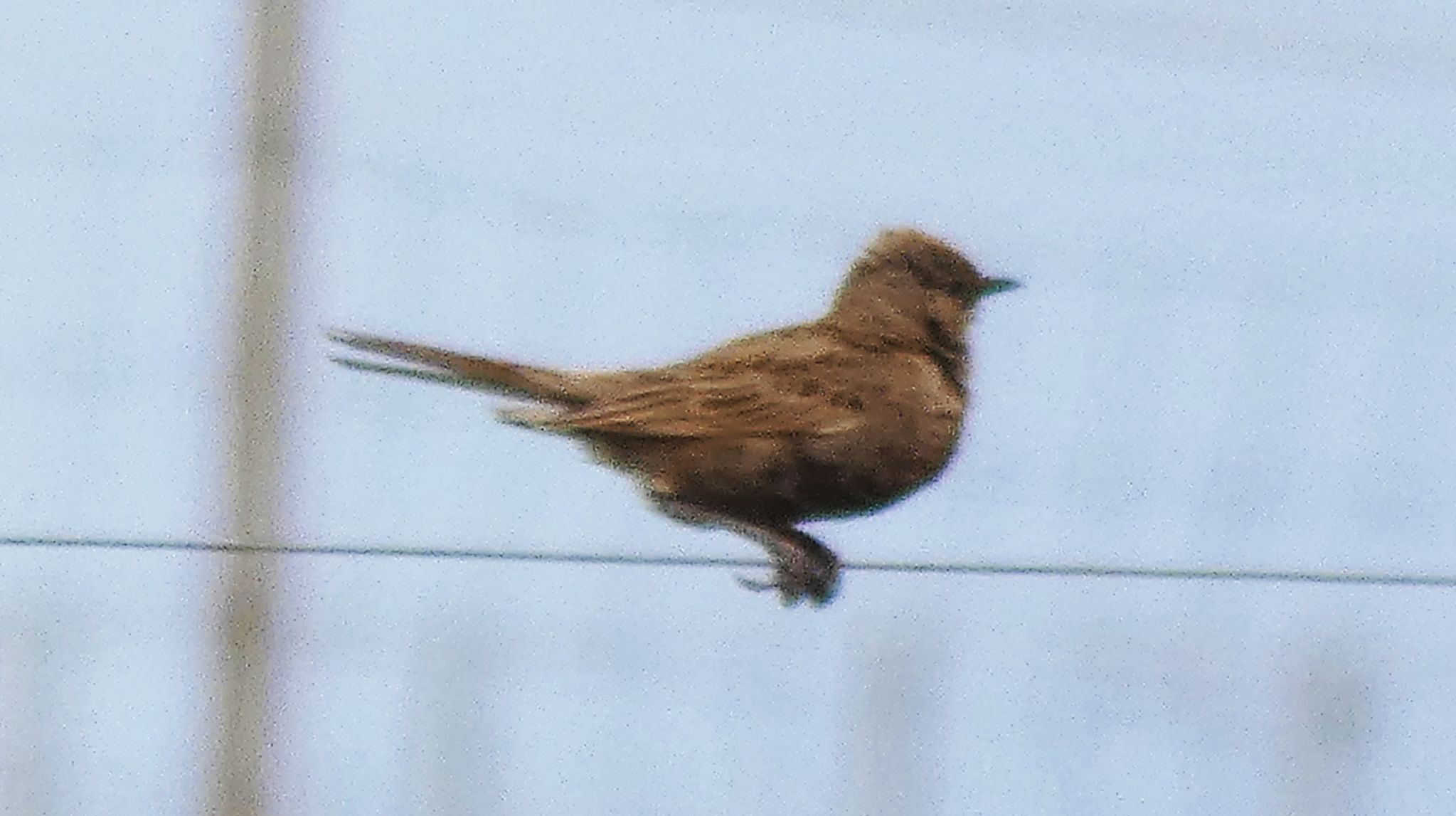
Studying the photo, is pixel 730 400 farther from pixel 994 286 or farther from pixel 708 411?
pixel 994 286

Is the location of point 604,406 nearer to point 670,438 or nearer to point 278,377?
point 670,438

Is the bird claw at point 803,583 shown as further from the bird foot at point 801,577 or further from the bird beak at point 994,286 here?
the bird beak at point 994,286

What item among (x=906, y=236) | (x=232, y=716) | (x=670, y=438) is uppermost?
(x=906, y=236)

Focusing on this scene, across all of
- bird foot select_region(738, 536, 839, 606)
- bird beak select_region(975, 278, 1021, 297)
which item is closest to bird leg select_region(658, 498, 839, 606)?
bird foot select_region(738, 536, 839, 606)

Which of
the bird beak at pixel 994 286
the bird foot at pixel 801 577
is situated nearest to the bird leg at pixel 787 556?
the bird foot at pixel 801 577

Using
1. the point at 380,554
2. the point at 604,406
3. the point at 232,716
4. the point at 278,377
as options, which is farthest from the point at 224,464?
the point at 380,554

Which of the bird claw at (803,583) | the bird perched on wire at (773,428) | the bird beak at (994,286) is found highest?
the bird beak at (994,286)
